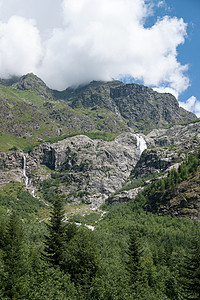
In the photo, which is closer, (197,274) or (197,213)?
(197,274)

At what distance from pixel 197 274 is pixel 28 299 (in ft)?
94.3

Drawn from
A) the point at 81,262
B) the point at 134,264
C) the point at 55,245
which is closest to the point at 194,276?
the point at 134,264

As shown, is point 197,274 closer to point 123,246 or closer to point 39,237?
point 123,246

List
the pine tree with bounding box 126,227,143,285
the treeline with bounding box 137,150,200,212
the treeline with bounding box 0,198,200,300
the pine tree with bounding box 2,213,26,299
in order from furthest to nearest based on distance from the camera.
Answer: the treeline with bounding box 137,150,200,212, the pine tree with bounding box 126,227,143,285, the pine tree with bounding box 2,213,26,299, the treeline with bounding box 0,198,200,300

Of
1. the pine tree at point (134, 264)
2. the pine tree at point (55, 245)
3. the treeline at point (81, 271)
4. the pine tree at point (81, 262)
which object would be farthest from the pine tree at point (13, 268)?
the pine tree at point (134, 264)

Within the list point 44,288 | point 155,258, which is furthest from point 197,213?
point 44,288

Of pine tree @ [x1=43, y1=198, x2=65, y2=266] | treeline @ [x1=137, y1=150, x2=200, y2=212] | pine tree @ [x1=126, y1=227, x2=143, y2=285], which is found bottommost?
pine tree @ [x1=126, y1=227, x2=143, y2=285]

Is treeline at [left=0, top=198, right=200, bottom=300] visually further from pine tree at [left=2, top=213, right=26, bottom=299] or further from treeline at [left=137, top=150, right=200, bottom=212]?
treeline at [left=137, top=150, right=200, bottom=212]

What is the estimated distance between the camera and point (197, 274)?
120 ft

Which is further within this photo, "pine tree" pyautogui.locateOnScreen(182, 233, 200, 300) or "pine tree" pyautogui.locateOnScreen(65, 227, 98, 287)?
"pine tree" pyautogui.locateOnScreen(65, 227, 98, 287)

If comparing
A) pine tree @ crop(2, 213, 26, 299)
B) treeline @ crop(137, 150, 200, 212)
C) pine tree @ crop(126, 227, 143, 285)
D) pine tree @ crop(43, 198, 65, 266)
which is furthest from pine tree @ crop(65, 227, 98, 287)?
treeline @ crop(137, 150, 200, 212)

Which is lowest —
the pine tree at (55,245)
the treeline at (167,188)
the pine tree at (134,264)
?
the pine tree at (134,264)

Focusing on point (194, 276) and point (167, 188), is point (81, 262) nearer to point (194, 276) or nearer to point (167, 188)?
point (194, 276)

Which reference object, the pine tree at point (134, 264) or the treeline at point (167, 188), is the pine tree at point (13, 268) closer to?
the pine tree at point (134, 264)
